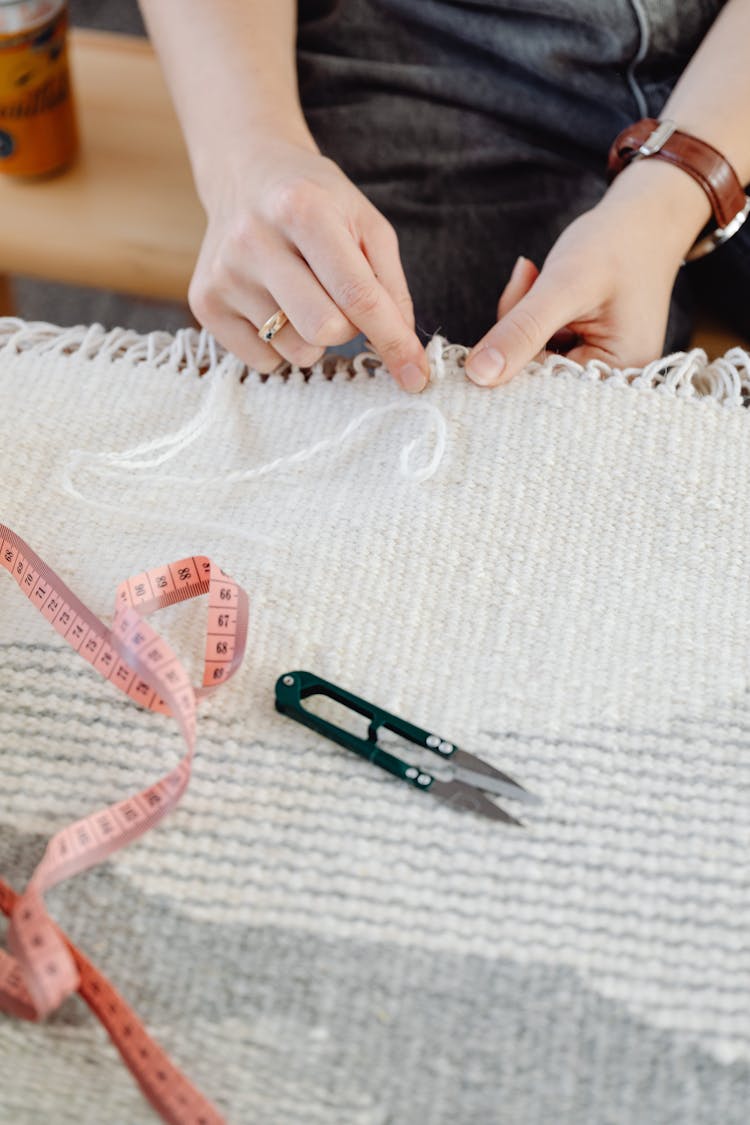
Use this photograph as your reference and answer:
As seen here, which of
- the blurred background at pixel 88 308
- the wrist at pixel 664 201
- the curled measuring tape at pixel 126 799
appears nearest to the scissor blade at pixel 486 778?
the curled measuring tape at pixel 126 799

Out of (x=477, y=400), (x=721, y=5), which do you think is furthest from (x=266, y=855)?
(x=721, y=5)

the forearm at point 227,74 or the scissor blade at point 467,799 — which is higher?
the forearm at point 227,74

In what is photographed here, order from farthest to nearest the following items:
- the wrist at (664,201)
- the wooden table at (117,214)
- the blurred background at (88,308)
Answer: the blurred background at (88,308) → the wooden table at (117,214) → the wrist at (664,201)

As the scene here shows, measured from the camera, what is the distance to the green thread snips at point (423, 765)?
55 cm

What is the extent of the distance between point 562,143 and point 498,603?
→ 48 cm

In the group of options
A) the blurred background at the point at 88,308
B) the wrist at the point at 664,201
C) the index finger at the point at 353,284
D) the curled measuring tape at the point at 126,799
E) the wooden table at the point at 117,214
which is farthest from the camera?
the blurred background at the point at 88,308

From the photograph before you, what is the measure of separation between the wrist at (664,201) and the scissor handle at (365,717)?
0.42 m

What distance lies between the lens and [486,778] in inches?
22.0

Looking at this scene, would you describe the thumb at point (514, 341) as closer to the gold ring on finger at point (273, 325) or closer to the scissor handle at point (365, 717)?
the gold ring on finger at point (273, 325)

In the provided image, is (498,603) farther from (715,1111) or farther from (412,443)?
(715,1111)

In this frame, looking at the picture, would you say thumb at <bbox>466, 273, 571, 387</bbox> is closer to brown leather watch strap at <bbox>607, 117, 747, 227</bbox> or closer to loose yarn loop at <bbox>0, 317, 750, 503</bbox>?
loose yarn loop at <bbox>0, 317, 750, 503</bbox>

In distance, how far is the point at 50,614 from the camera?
62 cm

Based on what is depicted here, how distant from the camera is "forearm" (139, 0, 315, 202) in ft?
2.56

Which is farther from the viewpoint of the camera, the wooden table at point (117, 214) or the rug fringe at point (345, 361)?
the wooden table at point (117, 214)
